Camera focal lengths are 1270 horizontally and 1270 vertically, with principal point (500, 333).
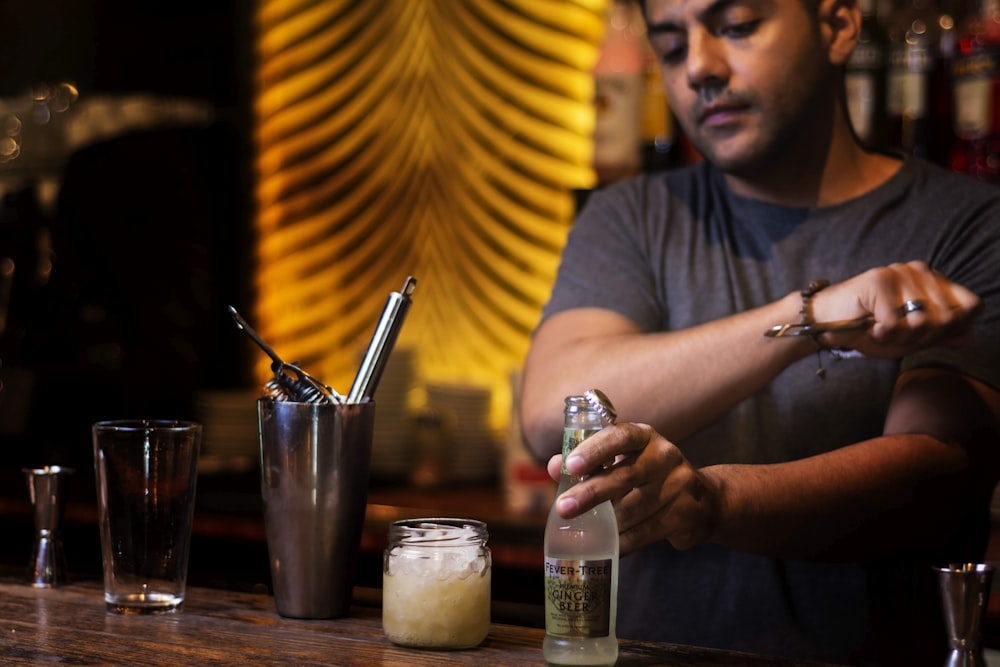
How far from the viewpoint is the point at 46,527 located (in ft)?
4.42

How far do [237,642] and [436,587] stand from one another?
0.58 ft

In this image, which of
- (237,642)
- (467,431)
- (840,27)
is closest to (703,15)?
(840,27)

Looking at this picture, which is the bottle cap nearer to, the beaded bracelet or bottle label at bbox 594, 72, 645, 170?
A: the beaded bracelet

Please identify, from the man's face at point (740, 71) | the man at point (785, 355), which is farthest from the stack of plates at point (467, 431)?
the man's face at point (740, 71)

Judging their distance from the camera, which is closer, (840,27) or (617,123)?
(840,27)

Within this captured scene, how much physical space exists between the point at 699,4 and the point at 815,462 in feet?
1.92

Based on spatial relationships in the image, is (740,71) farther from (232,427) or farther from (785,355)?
(232,427)

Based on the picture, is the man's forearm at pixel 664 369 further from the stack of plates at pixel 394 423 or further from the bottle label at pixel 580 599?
the stack of plates at pixel 394 423

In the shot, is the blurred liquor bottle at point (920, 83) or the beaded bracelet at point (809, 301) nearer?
the beaded bracelet at point (809, 301)

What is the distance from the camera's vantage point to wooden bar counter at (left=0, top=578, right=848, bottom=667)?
3.37 ft

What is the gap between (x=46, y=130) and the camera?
3.25 metres

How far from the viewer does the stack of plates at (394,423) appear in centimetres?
285

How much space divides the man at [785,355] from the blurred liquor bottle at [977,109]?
58cm

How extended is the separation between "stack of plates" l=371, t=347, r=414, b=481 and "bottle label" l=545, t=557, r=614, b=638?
185 cm
